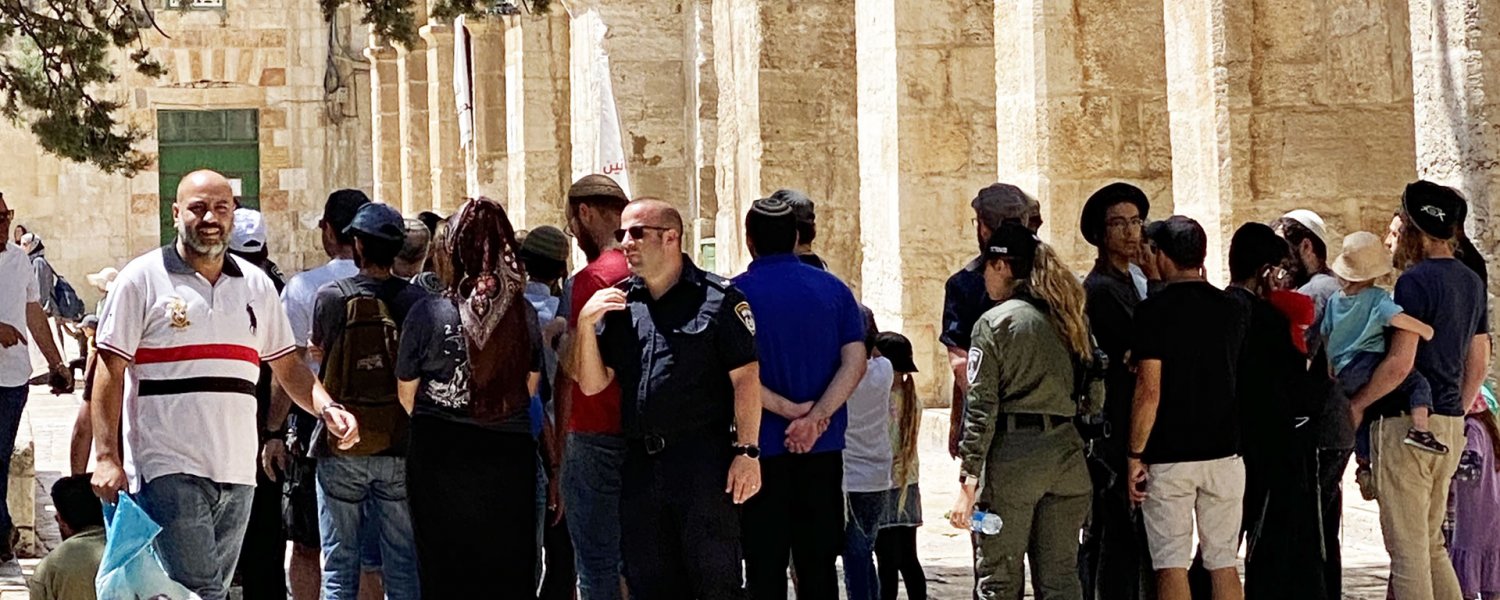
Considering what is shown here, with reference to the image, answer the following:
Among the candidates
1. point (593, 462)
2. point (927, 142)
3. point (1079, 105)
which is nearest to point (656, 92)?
point (927, 142)

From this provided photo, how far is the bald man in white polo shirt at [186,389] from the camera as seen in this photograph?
6.09m

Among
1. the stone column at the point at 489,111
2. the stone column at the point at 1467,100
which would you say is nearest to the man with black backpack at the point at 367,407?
the stone column at the point at 1467,100

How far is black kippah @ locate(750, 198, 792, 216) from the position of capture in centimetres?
679

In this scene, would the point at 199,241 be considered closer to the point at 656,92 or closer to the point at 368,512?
the point at 368,512

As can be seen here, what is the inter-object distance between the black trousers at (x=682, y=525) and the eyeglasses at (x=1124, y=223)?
60.1 inches

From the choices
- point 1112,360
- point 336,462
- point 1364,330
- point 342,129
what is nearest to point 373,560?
point 336,462

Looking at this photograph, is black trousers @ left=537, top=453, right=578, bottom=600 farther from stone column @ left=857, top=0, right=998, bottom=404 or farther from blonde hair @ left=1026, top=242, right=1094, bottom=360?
stone column @ left=857, top=0, right=998, bottom=404

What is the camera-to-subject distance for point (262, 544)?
7574mm

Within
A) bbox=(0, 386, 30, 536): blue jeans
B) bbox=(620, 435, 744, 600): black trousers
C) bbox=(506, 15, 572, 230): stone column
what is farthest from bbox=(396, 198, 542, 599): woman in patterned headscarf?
bbox=(506, 15, 572, 230): stone column

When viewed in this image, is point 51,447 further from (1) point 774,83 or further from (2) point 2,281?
(2) point 2,281

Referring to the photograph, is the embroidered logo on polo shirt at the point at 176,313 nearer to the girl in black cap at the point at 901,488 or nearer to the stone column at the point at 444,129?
the girl in black cap at the point at 901,488

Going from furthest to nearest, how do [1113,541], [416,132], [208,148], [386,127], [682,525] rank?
[208,148]
[386,127]
[416,132]
[1113,541]
[682,525]

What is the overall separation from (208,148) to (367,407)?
108 ft

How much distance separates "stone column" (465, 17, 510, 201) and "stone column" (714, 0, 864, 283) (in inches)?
378
